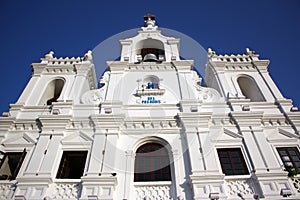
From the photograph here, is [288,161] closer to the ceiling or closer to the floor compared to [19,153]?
closer to the floor

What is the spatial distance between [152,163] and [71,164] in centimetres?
441

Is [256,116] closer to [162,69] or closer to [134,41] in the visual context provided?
[162,69]

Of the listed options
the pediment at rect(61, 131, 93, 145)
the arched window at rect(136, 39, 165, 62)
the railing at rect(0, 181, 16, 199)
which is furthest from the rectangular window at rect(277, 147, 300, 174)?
the arched window at rect(136, 39, 165, 62)

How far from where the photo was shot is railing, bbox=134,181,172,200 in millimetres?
11992

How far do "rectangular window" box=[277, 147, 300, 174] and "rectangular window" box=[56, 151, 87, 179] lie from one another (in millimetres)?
10068

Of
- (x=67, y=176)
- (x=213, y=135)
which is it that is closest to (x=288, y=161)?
(x=213, y=135)

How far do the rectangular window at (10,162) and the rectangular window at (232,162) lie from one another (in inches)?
393

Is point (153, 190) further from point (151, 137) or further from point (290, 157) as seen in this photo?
point (290, 157)

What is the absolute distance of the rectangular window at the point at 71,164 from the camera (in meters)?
13.6

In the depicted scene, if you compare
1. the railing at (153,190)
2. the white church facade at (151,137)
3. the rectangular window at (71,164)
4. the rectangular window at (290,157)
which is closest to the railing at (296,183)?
the white church facade at (151,137)

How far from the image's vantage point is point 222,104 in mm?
16562

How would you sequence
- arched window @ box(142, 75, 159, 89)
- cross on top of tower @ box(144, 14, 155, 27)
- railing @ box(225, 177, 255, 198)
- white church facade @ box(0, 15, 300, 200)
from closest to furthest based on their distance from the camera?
railing @ box(225, 177, 255, 198) → white church facade @ box(0, 15, 300, 200) → arched window @ box(142, 75, 159, 89) → cross on top of tower @ box(144, 14, 155, 27)

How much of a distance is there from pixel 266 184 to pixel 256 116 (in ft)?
14.4

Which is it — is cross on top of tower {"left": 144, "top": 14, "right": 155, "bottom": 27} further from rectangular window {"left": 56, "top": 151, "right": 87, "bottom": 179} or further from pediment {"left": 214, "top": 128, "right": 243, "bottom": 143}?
rectangular window {"left": 56, "top": 151, "right": 87, "bottom": 179}
